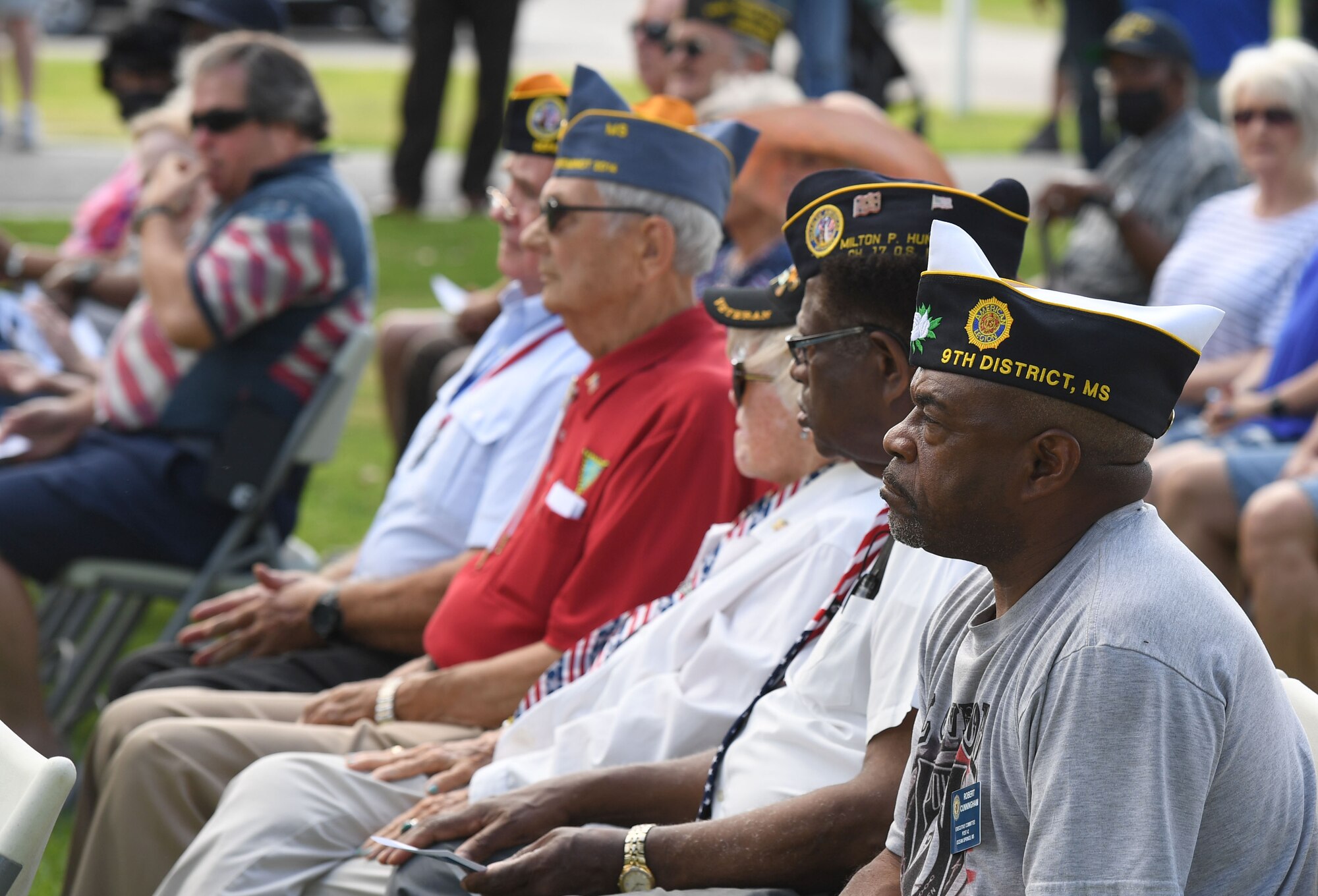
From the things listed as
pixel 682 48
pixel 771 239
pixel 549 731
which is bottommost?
pixel 549 731

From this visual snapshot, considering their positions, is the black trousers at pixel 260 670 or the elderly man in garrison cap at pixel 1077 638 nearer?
the elderly man in garrison cap at pixel 1077 638

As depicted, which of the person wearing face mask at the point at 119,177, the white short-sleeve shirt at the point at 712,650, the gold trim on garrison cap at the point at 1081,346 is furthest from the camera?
the person wearing face mask at the point at 119,177

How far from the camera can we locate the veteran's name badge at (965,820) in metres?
1.80

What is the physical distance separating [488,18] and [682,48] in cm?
496

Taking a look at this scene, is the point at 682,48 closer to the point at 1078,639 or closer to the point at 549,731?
the point at 549,731

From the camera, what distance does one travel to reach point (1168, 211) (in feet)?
19.6

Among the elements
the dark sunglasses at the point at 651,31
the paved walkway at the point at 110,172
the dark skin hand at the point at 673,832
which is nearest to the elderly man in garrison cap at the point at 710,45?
the dark sunglasses at the point at 651,31

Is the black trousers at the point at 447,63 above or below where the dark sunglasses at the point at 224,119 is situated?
below

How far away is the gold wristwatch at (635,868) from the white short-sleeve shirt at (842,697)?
0.52ft

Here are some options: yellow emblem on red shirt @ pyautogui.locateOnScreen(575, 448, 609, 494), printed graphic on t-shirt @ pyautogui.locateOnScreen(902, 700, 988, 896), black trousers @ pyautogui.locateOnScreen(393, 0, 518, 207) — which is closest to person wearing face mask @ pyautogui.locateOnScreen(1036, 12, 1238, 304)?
yellow emblem on red shirt @ pyautogui.locateOnScreen(575, 448, 609, 494)

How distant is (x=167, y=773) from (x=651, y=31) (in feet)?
13.2

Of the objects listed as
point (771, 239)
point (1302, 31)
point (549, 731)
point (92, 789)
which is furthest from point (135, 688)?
point (1302, 31)

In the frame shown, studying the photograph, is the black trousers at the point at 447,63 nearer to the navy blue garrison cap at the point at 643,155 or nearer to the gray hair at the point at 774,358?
the navy blue garrison cap at the point at 643,155

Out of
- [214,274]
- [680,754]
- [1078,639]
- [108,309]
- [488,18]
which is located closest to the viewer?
[1078,639]
